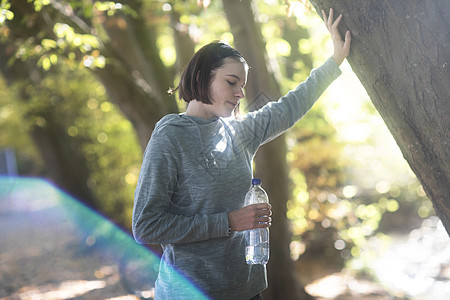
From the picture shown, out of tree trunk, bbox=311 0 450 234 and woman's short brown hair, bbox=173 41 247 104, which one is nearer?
tree trunk, bbox=311 0 450 234

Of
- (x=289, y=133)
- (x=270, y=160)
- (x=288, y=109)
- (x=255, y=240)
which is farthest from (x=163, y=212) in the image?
(x=289, y=133)

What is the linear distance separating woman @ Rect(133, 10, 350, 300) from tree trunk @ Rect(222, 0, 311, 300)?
417cm

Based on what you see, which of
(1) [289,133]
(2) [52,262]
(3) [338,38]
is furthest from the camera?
(2) [52,262]

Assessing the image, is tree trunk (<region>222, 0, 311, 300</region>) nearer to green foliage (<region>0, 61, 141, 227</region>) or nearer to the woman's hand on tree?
the woman's hand on tree

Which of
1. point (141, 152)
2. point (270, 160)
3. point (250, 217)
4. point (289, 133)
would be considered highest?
point (141, 152)

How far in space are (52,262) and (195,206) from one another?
1059cm

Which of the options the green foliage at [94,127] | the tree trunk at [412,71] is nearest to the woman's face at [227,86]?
the tree trunk at [412,71]

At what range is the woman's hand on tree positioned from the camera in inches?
99.1

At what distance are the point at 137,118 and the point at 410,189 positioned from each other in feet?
34.1

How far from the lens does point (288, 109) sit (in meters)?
3.02

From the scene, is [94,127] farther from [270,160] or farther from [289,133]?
[270,160]

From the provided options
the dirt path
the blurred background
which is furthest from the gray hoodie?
the dirt path

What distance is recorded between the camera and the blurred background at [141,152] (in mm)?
7309

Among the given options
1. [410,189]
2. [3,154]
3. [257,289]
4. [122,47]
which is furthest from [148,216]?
[3,154]
